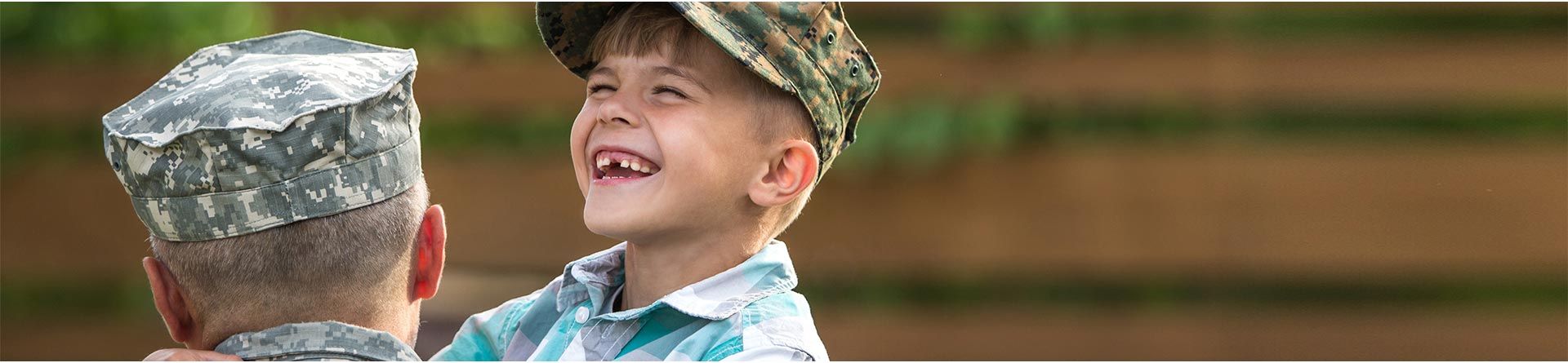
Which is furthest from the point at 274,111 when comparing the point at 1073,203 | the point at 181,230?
the point at 1073,203

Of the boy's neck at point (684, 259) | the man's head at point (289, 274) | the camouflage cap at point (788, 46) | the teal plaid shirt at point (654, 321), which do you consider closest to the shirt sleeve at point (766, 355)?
the teal plaid shirt at point (654, 321)

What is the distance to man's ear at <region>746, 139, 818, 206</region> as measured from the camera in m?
2.11

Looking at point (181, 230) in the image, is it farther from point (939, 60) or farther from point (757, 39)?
point (939, 60)

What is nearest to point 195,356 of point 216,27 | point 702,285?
point 702,285

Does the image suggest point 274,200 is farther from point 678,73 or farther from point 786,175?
point 786,175

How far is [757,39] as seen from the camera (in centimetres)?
199

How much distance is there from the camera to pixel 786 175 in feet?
7.00

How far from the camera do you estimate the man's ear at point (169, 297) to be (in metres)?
1.83

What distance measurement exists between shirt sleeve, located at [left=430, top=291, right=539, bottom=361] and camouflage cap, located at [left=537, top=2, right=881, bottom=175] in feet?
1.30

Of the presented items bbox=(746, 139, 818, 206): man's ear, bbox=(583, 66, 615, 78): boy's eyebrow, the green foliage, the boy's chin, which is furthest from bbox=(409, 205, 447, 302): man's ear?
the green foliage

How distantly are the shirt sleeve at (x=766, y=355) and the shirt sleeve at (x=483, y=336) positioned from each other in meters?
0.52

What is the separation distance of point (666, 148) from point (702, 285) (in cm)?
19

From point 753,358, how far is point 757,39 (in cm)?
41

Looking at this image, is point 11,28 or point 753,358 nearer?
point 753,358
